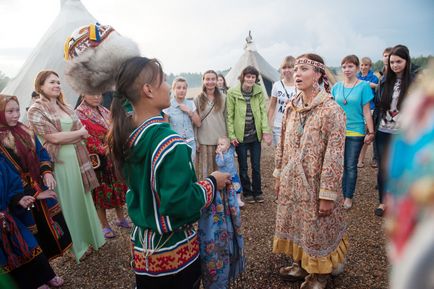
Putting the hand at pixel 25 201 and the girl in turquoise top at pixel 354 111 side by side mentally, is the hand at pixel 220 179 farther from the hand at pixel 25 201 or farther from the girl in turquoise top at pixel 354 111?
the girl in turquoise top at pixel 354 111

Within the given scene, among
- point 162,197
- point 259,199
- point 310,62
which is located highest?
point 310,62

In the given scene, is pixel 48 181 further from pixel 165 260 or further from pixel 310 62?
pixel 310 62

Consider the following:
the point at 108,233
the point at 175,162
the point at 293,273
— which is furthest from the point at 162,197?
the point at 108,233

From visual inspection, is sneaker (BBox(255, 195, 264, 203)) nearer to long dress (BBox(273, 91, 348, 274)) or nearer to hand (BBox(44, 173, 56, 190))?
long dress (BBox(273, 91, 348, 274))

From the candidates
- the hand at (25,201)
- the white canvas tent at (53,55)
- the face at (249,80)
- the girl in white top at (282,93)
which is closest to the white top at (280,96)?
the girl in white top at (282,93)

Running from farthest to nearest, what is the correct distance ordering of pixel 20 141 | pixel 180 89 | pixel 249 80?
pixel 249 80 → pixel 180 89 → pixel 20 141

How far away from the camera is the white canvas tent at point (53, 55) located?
24.8 ft

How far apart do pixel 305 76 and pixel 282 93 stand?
233cm

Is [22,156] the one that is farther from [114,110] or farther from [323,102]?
[323,102]

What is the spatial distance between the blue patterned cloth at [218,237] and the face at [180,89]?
8.55ft

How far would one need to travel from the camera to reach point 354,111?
3.92 m

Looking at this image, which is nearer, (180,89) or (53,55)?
(180,89)

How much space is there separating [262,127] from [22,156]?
3.18m

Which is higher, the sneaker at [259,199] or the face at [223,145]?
the face at [223,145]
